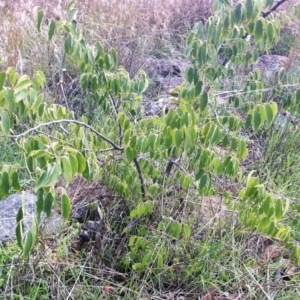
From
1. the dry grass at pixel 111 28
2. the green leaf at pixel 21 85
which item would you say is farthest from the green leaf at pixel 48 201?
the dry grass at pixel 111 28

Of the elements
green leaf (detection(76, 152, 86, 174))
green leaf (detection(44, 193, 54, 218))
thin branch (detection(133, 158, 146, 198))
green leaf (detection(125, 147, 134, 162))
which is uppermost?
green leaf (detection(76, 152, 86, 174))

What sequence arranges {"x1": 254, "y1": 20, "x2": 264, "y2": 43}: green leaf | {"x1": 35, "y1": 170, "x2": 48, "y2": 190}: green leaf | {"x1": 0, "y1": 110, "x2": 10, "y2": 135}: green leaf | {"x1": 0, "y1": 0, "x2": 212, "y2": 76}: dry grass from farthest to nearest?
{"x1": 0, "y1": 0, "x2": 212, "y2": 76}: dry grass → {"x1": 254, "y1": 20, "x2": 264, "y2": 43}: green leaf → {"x1": 0, "y1": 110, "x2": 10, "y2": 135}: green leaf → {"x1": 35, "y1": 170, "x2": 48, "y2": 190}: green leaf

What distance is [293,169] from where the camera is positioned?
303cm

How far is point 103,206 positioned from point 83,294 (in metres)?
0.51

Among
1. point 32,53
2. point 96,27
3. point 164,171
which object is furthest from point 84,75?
point 96,27

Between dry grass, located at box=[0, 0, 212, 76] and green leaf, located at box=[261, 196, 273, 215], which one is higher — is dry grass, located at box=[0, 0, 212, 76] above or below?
below

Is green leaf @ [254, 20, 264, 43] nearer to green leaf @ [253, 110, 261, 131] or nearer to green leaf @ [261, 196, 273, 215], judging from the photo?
green leaf @ [253, 110, 261, 131]

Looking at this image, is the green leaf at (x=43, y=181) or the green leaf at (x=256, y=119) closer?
the green leaf at (x=43, y=181)

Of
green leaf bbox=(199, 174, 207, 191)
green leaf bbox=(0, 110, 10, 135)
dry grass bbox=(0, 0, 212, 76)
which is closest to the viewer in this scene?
green leaf bbox=(0, 110, 10, 135)

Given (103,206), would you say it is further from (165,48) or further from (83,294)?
(165,48)

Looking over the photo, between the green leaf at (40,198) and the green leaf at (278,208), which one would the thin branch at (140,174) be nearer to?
the green leaf at (278,208)

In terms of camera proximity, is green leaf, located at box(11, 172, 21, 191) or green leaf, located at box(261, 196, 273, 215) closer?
green leaf, located at box(11, 172, 21, 191)

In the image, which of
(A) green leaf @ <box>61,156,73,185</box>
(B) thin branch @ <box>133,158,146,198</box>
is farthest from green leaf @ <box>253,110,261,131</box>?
(A) green leaf @ <box>61,156,73,185</box>

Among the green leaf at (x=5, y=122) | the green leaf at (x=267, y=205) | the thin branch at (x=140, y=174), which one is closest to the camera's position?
the green leaf at (x=5, y=122)
